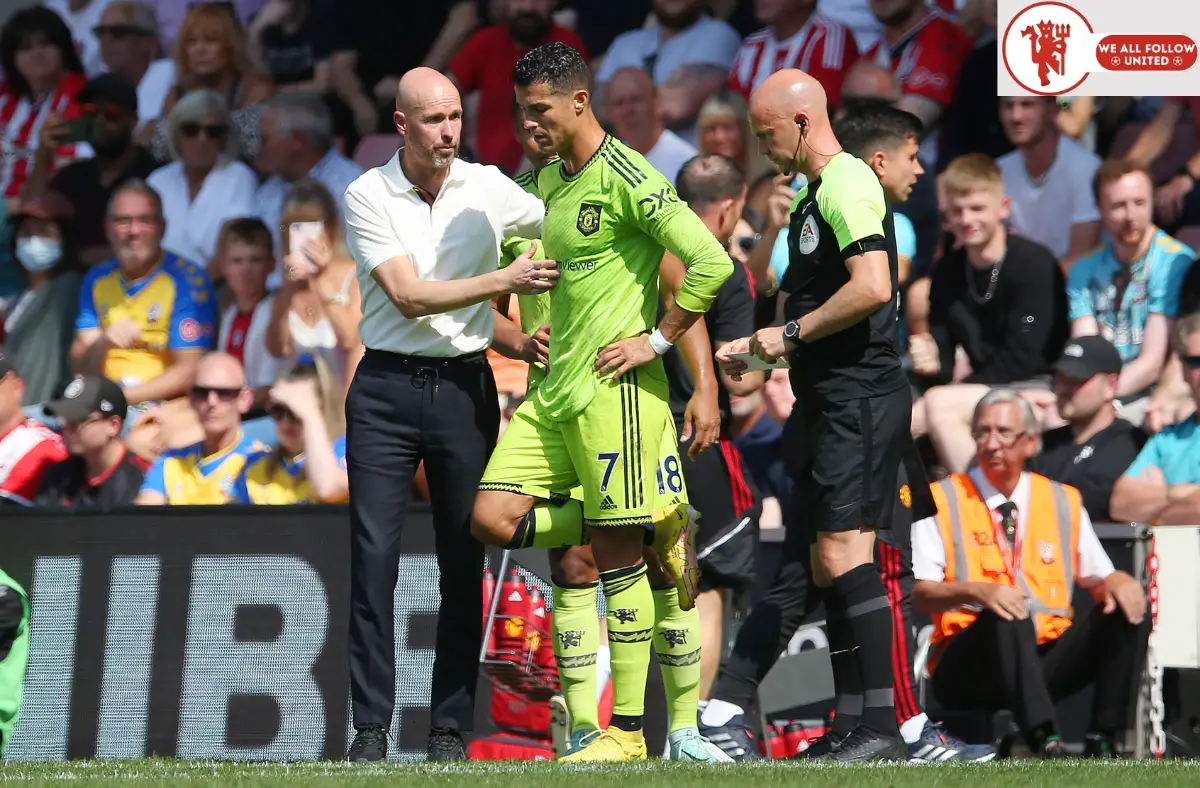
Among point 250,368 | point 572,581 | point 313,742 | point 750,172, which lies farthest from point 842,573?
point 250,368

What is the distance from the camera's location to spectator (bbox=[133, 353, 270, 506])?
8.29 meters

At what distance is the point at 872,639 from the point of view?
220 inches

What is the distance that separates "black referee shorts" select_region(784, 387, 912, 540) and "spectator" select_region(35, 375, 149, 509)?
12.5ft

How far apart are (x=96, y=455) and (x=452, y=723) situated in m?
3.25

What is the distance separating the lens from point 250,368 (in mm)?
9844

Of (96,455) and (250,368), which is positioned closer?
(96,455)

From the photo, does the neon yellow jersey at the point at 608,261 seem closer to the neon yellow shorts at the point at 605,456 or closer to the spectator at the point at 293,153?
the neon yellow shorts at the point at 605,456

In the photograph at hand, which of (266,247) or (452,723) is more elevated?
(266,247)

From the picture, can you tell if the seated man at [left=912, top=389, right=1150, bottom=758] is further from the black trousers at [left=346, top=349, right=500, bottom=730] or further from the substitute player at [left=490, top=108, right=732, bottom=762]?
the black trousers at [left=346, top=349, right=500, bottom=730]

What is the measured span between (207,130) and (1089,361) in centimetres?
538

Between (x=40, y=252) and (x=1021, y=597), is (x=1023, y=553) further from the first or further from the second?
(x=40, y=252)

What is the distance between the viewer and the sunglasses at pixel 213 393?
878cm

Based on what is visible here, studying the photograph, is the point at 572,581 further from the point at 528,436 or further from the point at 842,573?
the point at 842,573

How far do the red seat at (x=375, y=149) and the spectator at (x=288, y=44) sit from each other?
1.80 ft
